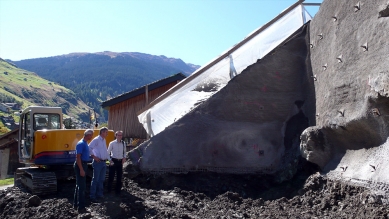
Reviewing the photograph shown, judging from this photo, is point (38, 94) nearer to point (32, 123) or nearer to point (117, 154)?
point (32, 123)

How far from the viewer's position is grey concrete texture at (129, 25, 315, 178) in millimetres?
10211

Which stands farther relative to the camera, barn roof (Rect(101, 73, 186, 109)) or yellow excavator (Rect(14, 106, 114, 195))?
barn roof (Rect(101, 73, 186, 109))

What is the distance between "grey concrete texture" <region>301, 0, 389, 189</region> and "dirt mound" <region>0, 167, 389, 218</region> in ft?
1.36

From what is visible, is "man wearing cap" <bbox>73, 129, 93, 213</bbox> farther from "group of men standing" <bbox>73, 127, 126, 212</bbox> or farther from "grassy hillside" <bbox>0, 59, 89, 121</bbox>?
"grassy hillside" <bbox>0, 59, 89, 121</bbox>

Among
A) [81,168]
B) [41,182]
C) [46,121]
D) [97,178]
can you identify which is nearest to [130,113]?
[46,121]

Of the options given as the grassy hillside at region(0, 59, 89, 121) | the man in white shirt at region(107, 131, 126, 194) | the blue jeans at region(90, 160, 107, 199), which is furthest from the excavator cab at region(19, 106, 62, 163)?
the grassy hillside at region(0, 59, 89, 121)

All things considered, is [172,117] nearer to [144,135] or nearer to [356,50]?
[356,50]

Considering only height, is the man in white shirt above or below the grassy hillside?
below

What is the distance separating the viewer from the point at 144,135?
18.8 metres

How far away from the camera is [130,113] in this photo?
66.4 ft

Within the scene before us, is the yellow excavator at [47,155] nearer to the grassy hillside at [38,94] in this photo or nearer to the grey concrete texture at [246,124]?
the grey concrete texture at [246,124]

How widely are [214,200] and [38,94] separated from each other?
13527 centimetres

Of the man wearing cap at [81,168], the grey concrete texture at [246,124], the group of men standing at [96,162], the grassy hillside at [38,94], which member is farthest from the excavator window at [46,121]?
the grassy hillside at [38,94]

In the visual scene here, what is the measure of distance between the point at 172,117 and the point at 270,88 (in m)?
3.03
